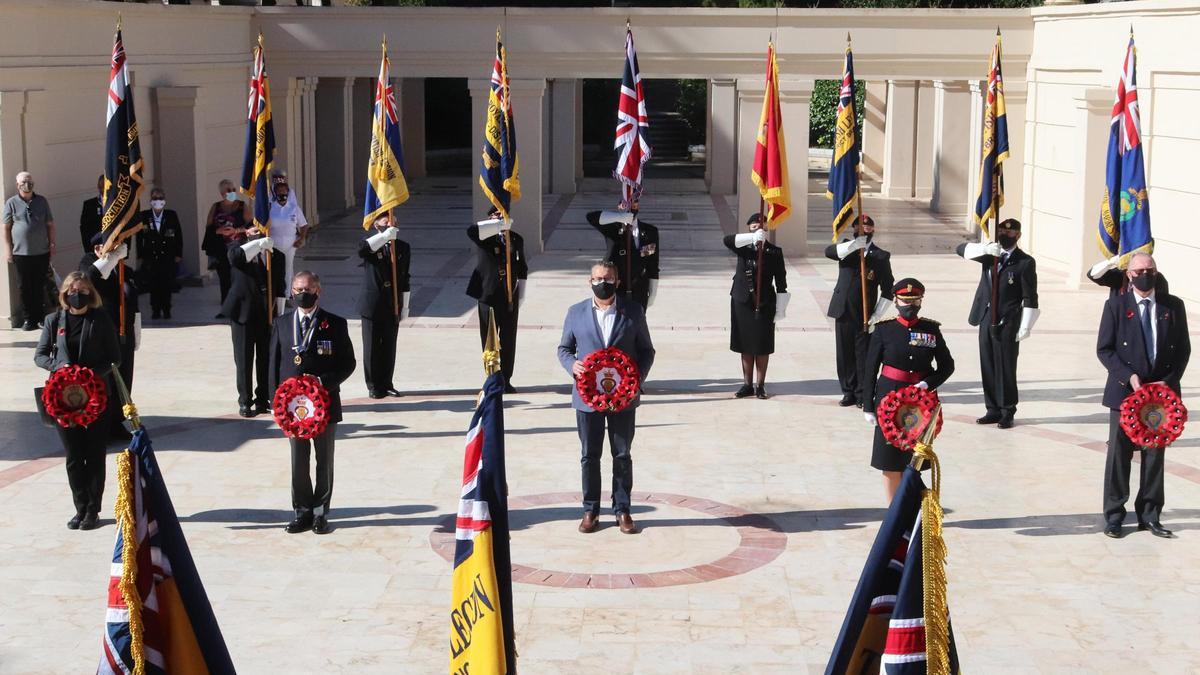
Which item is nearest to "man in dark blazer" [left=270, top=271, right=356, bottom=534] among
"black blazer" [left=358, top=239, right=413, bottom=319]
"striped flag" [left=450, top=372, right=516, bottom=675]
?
"black blazer" [left=358, top=239, right=413, bottom=319]

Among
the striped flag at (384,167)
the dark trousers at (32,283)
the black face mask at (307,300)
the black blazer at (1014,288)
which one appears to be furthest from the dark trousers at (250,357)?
the black blazer at (1014,288)

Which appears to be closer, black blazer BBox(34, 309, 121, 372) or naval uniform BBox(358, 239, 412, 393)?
black blazer BBox(34, 309, 121, 372)

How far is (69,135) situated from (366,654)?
40.0 ft

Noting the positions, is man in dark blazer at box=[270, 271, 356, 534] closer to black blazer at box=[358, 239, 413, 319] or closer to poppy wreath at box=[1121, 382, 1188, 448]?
black blazer at box=[358, 239, 413, 319]

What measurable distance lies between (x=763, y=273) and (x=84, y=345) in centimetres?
625

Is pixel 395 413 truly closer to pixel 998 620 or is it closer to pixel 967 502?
pixel 967 502

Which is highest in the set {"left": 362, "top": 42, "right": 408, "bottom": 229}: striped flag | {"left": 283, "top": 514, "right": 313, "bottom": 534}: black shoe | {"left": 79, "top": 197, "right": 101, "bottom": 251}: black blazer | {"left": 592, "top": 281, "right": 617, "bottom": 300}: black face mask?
{"left": 362, "top": 42, "right": 408, "bottom": 229}: striped flag

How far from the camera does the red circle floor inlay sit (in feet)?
29.8

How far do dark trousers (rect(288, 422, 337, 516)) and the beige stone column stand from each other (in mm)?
27134

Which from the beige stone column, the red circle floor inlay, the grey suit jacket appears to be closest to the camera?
the red circle floor inlay

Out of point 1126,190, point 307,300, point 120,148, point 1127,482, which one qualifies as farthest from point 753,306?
point 120,148

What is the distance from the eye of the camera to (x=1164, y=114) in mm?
18922

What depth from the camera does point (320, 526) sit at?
9.98m

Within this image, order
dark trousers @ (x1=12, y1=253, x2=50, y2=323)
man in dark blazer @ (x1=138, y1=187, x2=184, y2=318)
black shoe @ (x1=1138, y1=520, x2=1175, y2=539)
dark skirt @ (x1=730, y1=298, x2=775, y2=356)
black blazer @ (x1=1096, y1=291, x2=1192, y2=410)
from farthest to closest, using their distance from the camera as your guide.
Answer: man in dark blazer @ (x1=138, y1=187, x2=184, y2=318), dark trousers @ (x1=12, y1=253, x2=50, y2=323), dark skirt @ (x1=730, y1=298, x2=775, y2=356), black blazer @ (x1=1096, y1=291, x2=1192, y2=410), black shoe @ (x1=1138, y1=520, x2=1175, y2=539)
